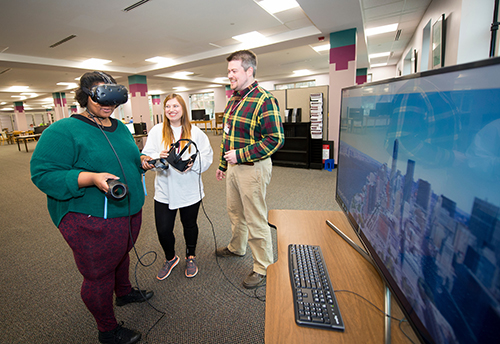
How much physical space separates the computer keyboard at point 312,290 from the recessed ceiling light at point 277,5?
465 centimetres

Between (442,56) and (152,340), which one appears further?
(442,56)

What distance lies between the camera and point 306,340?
2.08 ft

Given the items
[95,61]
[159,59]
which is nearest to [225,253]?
[159,59]

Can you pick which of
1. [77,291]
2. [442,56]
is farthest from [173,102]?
[442,56]

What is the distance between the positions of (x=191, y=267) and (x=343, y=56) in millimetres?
5299

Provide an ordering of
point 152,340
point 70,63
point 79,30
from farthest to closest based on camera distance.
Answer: point 70,63
point 79,30
point 152,340

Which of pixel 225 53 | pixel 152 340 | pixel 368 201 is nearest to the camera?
pixel 368 201

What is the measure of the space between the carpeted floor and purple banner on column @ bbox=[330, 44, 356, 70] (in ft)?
14.3

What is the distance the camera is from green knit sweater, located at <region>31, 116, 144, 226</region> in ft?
3.25

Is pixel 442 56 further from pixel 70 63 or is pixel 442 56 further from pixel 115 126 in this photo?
pixel 70 63

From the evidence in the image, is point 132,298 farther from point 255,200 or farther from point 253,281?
point 255,200

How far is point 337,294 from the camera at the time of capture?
0.77m

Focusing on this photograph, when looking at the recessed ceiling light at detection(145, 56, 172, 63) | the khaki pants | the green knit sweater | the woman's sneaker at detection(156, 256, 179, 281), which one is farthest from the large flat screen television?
the recessed ceiling light at detection(145, 56, 172, 63)

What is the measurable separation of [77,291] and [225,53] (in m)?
6.78
